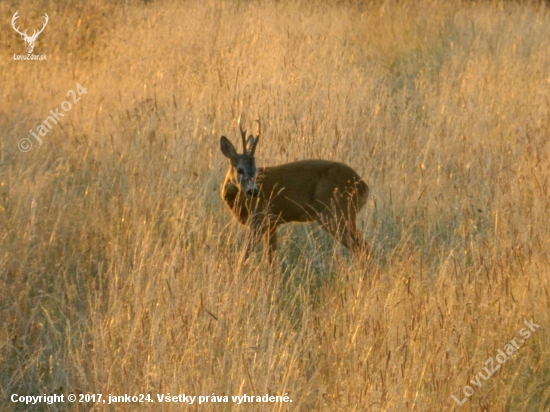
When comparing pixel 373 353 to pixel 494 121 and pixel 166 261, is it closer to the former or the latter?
pixel 166 261

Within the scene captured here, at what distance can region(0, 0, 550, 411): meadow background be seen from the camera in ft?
11.5

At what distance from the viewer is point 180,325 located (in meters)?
3.64

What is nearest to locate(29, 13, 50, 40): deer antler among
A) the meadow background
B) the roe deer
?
the meadow background

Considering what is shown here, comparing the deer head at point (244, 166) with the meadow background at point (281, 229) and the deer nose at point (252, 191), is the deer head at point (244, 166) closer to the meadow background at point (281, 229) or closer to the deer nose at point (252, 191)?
the deer nose at point (252, 191)

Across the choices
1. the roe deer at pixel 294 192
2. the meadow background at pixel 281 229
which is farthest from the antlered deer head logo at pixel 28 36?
the roe deer at pixel 294 192

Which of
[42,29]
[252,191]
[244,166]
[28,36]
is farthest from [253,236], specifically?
[42,29]

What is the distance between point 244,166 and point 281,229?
740mm

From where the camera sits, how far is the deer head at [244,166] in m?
5.14

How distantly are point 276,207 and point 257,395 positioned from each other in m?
2.45

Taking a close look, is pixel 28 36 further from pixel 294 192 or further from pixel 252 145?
pixel 294 192

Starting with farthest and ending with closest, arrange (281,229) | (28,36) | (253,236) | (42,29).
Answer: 1. (42,29)
2. (28,36)
3. (281,229)
4. (253,236)

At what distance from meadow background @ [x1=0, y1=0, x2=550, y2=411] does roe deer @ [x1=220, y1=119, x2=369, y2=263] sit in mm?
172

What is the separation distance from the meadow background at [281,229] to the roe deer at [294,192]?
0.57 feet

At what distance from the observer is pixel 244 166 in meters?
5.27
